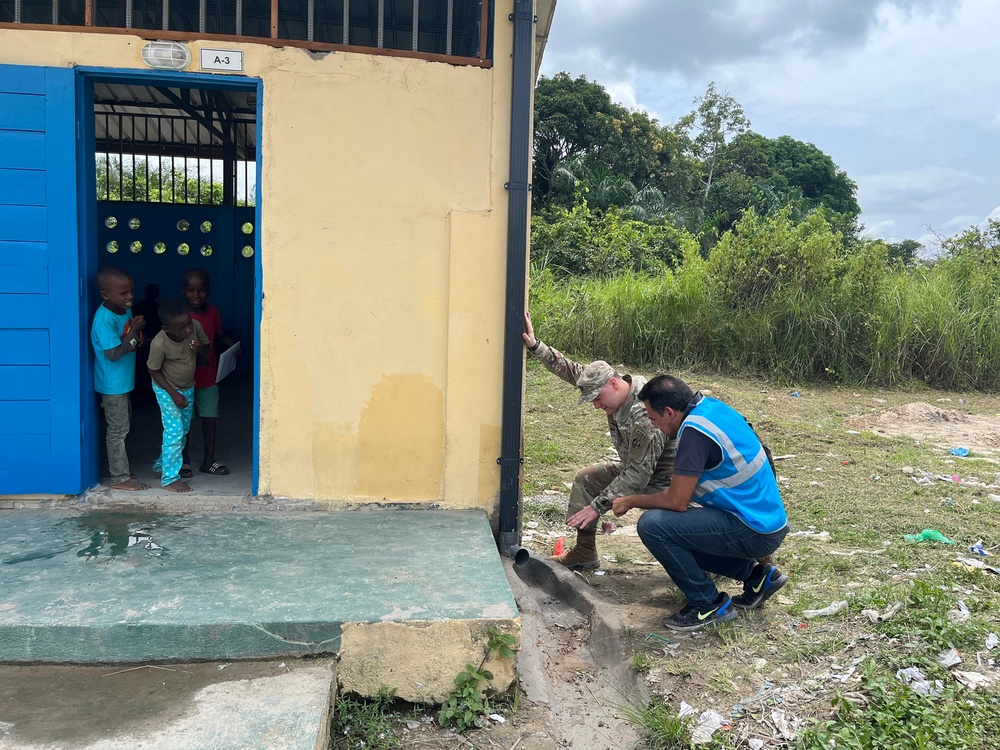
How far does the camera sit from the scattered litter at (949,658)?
9.84ft

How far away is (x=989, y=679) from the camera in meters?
2.89

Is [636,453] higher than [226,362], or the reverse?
[226,362]

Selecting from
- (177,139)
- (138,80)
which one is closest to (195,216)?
(177,139)

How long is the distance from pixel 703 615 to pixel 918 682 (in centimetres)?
97

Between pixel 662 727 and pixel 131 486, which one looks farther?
pixel 131 486

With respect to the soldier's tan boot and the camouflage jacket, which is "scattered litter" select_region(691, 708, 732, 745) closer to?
the camouflage jacket

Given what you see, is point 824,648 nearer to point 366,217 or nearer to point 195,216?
point 366,217

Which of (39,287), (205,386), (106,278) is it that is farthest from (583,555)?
(39,287)

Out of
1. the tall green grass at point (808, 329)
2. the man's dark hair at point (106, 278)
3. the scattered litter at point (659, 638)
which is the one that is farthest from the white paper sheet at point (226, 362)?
the tall green grass at point (808, 329)

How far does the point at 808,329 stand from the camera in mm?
11297

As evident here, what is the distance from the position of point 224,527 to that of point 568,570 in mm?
1901

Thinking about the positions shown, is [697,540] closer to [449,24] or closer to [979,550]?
[979,550]

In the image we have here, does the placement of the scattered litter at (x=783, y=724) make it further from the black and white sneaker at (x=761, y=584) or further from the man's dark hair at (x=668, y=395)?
the man's dark hair at (x=668, y=395)

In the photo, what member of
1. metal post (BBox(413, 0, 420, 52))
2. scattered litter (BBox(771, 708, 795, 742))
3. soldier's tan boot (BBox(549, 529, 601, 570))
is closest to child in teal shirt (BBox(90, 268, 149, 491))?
metal post (BBox(413, 0, 420, 52))
